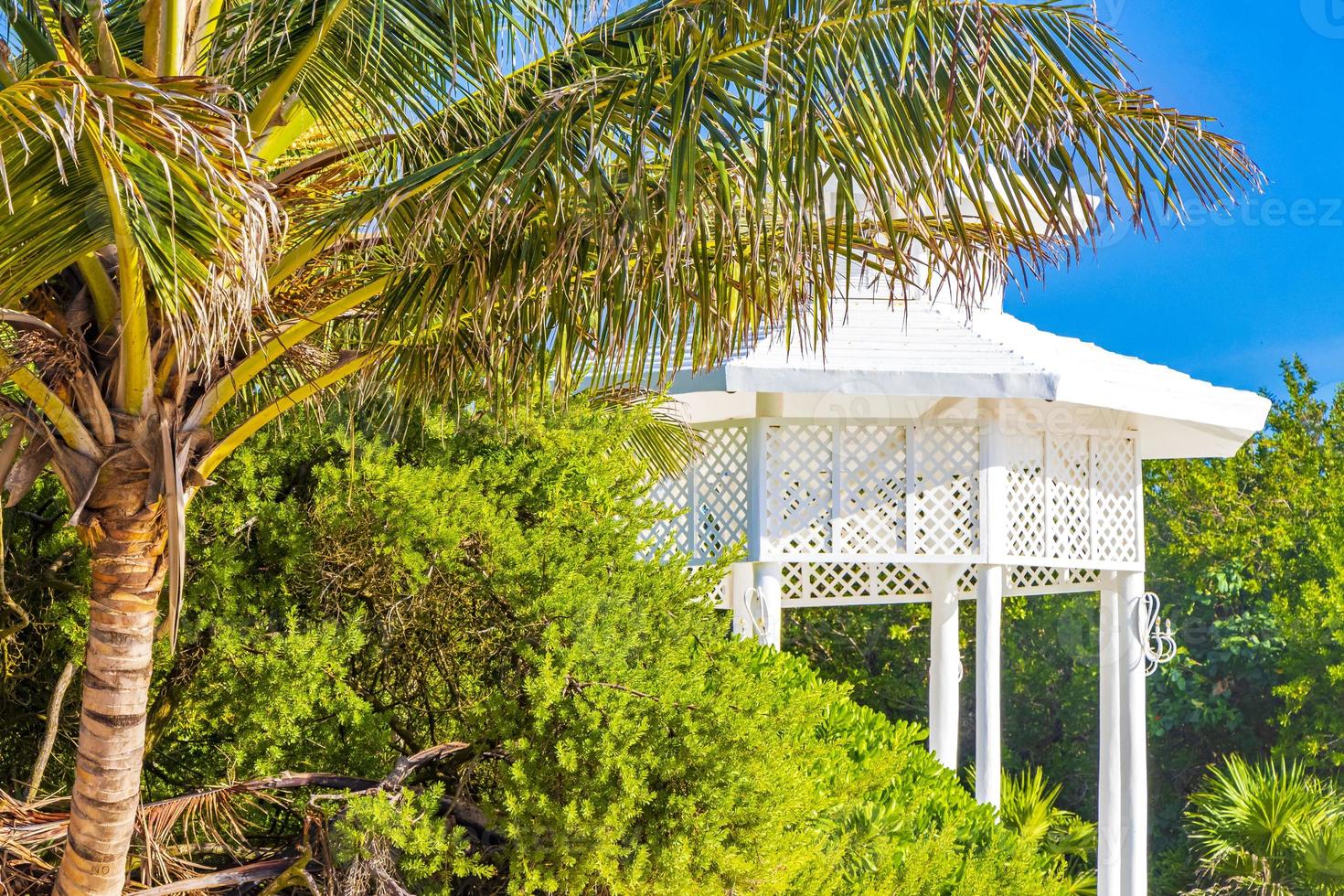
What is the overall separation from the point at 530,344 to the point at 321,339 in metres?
1.09

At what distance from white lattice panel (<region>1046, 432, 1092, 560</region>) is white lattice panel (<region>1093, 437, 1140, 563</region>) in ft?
0.30

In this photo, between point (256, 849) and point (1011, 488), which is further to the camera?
point (1011, 488)

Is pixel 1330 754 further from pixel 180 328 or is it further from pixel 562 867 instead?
pixel 180 328

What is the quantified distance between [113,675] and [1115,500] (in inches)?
322

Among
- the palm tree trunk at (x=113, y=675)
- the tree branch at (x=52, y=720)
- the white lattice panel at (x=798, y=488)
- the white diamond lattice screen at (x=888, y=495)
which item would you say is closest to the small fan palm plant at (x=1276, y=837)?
the white diamond lattice screen at (x=888, y=495)

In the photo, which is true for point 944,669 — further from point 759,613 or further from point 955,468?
point 759,613

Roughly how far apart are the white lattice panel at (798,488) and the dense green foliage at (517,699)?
6.07 ft

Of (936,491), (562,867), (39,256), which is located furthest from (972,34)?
(936,491)

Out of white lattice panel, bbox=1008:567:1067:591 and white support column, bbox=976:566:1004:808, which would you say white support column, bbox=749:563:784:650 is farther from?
white lattice panel, bbox=1008:567:1067:591

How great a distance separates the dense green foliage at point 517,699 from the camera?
555 cm

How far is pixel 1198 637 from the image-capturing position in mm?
23797

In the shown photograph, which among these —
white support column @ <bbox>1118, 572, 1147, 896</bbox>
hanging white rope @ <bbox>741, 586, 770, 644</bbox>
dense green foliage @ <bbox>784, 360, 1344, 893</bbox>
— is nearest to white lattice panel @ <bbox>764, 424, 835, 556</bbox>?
hanging white rope @ <bbox>741, 586, 770, 644</bbox>

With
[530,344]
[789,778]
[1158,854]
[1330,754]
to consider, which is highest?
[530,344]

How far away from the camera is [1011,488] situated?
9.81 meters
